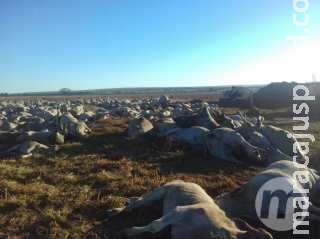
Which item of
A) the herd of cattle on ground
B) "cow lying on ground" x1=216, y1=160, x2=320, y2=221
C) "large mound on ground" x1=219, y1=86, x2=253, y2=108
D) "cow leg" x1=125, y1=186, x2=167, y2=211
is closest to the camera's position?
the herd of cattle on ground

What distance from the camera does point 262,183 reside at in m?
7.17

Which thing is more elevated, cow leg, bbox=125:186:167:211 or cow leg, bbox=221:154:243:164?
cow leg, bbox=125:186:167:211

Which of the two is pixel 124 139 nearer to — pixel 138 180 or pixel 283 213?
pixel 138 180

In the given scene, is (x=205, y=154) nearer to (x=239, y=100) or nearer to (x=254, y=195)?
(x=254, y=195)

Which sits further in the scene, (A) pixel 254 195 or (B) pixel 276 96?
(B) pixel 276 96

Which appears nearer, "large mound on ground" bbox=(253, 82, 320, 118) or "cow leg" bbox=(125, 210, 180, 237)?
"cow leg" bbox=(125, 210, 180, 237)

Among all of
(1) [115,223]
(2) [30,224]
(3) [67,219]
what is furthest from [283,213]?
(2) [30,224]

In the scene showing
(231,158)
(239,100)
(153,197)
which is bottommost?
(231,158)

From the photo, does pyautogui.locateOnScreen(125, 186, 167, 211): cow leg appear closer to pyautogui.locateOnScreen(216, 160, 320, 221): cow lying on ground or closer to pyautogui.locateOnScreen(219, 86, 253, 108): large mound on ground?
pyautogui.locateOnScreen(216, 160, 320, 221): cow lying on ground

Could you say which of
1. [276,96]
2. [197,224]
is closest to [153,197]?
[197,224]

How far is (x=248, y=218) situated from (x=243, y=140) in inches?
245

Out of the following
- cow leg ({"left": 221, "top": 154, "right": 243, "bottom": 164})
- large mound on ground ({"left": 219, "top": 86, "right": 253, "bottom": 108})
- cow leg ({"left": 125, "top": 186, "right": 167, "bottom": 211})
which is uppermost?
large mound on ground ({"left": 219, "top": 86, "right": 253, "bottom": 108})

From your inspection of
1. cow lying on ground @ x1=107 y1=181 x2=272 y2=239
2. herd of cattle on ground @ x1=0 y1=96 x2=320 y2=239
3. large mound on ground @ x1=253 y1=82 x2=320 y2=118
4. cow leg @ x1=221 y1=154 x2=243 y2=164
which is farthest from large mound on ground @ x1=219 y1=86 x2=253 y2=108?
cow lying on ground @ x1=107 y1=181 x2=272 y2=239

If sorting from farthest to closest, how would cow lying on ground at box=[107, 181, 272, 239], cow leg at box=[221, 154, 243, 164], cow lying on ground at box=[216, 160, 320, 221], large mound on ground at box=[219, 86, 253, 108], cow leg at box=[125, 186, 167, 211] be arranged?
1. large mound on ground at box=[219, 86, 253, 108]
2. cow leg at box=[221, 154, 243, 164]
3. cow leg at box=[125, 186, 167, 211]
4. cow lying on ground at box=[216, 160, 320, 221]
5. cow lying on ground at box=[107, 181, 272, 239]
